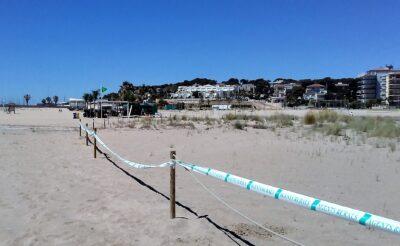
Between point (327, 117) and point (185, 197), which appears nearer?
point (185, 197)

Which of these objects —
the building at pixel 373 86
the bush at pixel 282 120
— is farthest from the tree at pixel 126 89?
the building at pixel 373 86

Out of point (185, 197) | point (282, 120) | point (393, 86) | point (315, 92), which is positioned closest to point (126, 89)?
point (282, 120)

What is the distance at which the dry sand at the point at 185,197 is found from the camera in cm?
566

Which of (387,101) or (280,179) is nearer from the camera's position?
(280,179)

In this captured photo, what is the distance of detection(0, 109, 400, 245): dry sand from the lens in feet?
18.6

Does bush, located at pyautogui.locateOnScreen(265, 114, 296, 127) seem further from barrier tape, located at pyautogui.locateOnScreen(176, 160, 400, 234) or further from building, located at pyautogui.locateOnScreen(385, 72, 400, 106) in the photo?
building, located at pyautogui.locateOnScreen(385, 72, 400, 106)

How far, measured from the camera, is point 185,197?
7820 mm

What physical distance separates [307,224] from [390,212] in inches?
67.0

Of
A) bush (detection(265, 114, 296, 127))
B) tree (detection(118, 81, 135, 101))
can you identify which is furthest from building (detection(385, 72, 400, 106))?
bush (detection(265, 114, 296, 127))

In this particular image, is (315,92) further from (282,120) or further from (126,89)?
(282,120)

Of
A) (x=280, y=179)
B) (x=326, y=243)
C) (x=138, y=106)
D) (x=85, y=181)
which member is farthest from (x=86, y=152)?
(x=138, y=106)

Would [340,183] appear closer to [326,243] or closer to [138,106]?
[326,243]

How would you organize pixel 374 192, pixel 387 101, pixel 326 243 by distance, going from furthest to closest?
pixel 387 101 → pixel 374 192 → pixel 326 243

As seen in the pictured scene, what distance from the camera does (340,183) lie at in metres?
9.65
